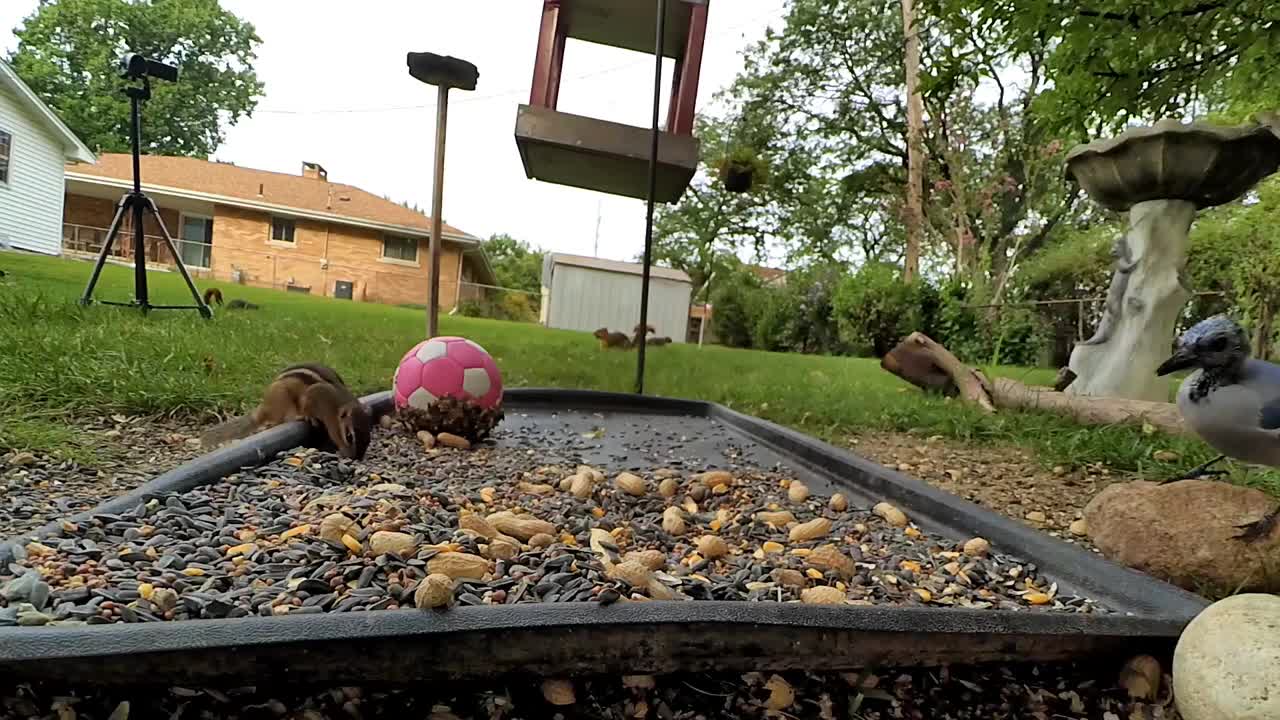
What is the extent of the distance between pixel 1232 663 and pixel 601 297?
4287 mm

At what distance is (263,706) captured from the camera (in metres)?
0.50

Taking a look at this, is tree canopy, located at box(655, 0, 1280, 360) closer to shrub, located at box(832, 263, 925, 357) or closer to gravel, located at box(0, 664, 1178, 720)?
shrub, located at box(832, 263, 925, 357)

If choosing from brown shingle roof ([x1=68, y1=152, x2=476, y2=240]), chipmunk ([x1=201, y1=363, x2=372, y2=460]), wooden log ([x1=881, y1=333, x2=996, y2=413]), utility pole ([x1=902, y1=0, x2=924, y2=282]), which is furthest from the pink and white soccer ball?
utility pole ([x1=902, y1=0, x2=924, y2=282])

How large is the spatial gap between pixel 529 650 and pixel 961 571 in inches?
27.5

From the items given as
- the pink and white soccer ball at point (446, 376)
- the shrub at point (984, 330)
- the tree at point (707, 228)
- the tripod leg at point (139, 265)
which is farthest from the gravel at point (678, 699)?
the tree at point (707, 228)

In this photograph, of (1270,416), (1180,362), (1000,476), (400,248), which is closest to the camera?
(1270,416)

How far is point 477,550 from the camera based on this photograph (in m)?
0.78

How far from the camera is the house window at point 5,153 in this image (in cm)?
247

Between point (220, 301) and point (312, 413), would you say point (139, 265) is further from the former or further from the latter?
point (312, 413)

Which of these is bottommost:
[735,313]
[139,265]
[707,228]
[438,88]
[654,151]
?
[139,265]

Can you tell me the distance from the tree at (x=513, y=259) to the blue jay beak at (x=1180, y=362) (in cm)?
732

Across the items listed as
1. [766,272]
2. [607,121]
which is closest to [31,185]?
[607,121]

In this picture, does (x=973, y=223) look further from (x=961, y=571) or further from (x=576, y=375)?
(x=961, y=571)

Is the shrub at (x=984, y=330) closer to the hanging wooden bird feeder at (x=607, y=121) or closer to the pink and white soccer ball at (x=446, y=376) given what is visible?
the hanging wooden bird feeder at (x=607, y=121)
